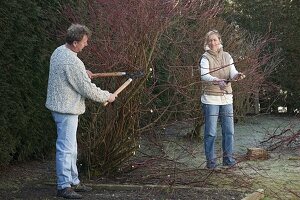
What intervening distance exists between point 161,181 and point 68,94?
4.57 feet

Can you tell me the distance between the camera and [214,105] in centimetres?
675

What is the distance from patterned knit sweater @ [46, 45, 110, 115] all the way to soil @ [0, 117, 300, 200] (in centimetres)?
89

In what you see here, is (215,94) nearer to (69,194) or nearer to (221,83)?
(221,83)

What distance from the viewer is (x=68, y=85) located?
5.20 m

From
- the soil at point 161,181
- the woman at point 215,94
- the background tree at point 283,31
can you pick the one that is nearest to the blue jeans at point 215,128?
the woman at point 215,94

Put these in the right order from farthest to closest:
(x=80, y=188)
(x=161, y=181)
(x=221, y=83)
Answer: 1. (x=221, y=83)
2. (x=161, y=181)
3. (x=80, y=188)

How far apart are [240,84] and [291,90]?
16.8ft

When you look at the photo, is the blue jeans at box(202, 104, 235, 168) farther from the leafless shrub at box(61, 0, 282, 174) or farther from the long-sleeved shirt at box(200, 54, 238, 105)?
the leafless shrub at box(61, 0, 282, 174)

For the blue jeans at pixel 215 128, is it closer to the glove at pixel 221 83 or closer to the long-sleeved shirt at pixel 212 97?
the long-sleeved shirt at pixel 212 97

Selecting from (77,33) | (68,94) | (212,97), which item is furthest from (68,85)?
(212,97)

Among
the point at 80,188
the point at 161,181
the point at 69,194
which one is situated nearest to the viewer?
the point at 69,194

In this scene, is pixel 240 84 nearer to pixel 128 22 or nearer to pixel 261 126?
pixel 261 126

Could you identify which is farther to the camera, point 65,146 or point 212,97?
point 212,97

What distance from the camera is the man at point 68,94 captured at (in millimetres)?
5148
